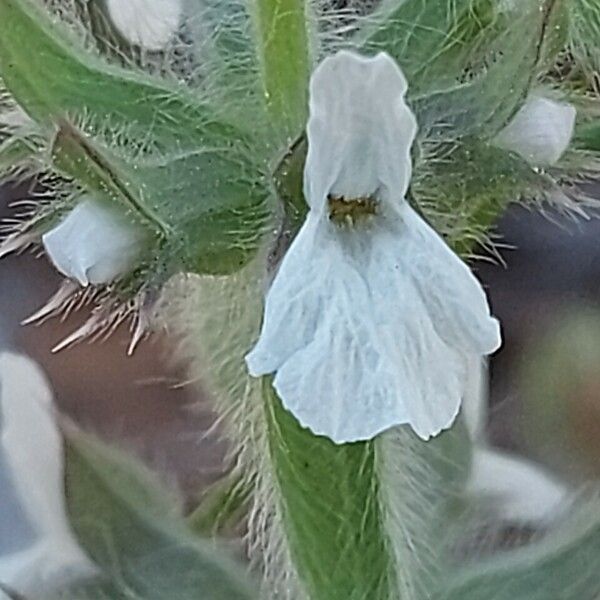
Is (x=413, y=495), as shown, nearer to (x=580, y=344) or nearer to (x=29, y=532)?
(x=29, y=532)

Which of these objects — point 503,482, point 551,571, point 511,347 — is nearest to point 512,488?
point 503,482

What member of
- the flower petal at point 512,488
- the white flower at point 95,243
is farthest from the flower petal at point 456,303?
→ the flower petal at point 512,488

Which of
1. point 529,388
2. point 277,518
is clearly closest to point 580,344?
point 529,388

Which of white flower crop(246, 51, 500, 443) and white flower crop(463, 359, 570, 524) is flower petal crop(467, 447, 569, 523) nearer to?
white flower crop(463, 359, 570, 524)

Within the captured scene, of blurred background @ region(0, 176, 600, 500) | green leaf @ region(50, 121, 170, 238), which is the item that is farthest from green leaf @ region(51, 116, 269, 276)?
blurred background @ region(0, 176, 600, 500)

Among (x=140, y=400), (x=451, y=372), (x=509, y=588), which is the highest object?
(x=451, y=372)

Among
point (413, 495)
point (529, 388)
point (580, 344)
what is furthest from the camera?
point (580, 344)

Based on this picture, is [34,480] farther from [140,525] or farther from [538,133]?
[538,133]
